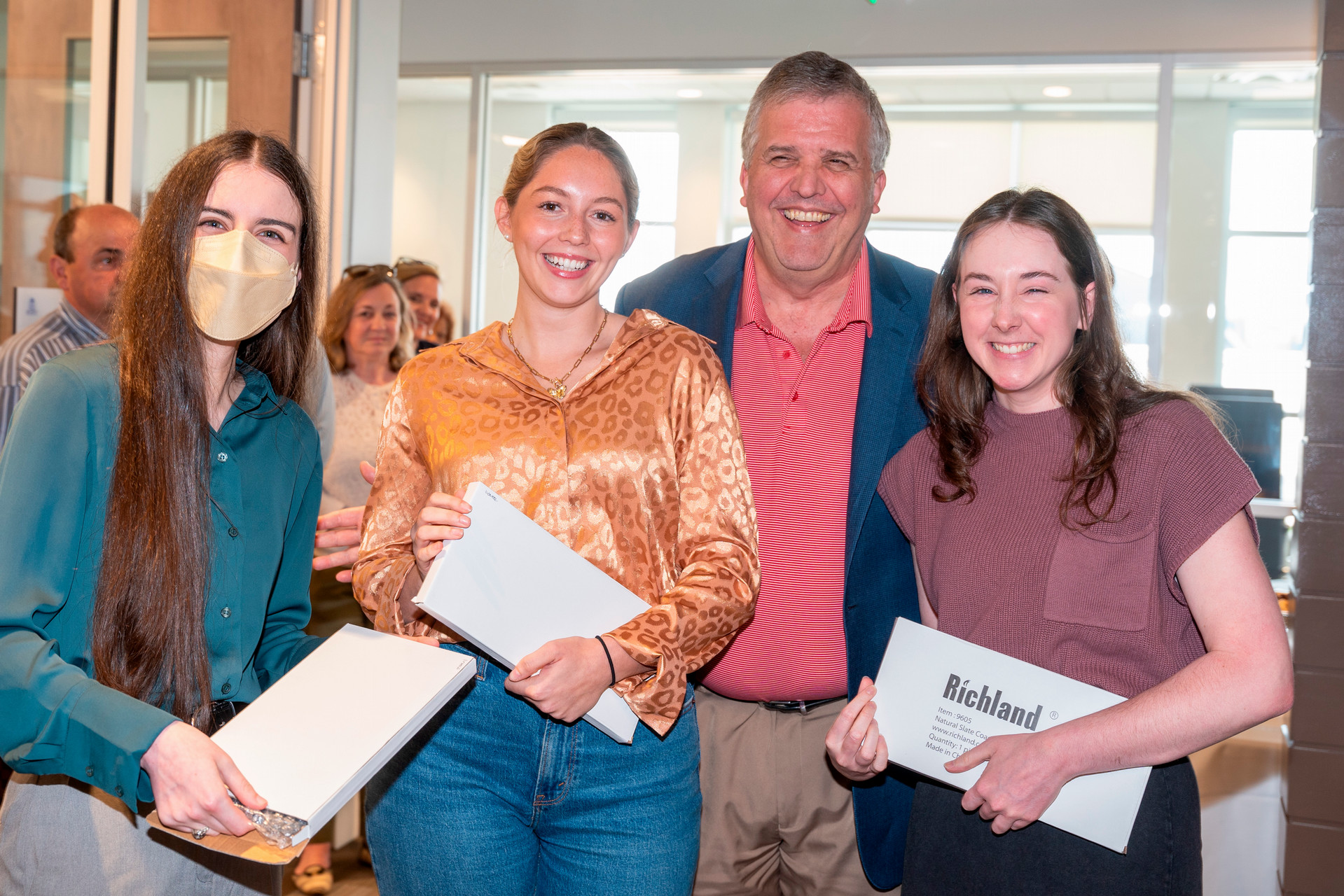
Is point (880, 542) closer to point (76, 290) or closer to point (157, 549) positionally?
point (157, 549)

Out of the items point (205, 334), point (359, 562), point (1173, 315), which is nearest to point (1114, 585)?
point (359, 562)

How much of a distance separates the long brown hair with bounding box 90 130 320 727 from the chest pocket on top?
1184mm

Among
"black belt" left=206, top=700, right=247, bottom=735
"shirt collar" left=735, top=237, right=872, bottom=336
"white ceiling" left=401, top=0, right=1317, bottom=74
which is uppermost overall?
"white ceiling" left=401, top=0, right=1317, bottom=74

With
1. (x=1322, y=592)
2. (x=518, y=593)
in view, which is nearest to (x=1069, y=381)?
(x=518, y=593)

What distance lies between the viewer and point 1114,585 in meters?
1.47

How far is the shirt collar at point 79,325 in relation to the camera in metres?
3.06

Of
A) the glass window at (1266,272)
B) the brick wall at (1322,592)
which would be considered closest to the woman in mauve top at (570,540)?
the brick wall at (1322,592)

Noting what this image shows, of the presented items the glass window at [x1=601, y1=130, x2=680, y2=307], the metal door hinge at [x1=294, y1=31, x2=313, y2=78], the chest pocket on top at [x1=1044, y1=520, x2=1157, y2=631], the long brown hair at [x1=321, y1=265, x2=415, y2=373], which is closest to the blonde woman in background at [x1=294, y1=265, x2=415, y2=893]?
the long brown hair at [x1=321, y1=265, x2=415, y2=373]

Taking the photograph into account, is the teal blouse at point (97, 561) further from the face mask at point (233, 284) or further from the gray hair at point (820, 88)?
the gray hair at point (820, 88)

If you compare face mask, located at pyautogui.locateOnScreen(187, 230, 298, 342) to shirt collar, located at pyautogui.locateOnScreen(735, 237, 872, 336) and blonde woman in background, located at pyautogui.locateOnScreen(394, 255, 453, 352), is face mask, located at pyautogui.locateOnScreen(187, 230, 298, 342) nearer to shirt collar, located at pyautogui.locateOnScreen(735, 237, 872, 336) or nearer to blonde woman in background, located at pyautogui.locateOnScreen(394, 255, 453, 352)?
shirt collar, located at pyautogui.locateOnScreen(735, 237, 872, 336)

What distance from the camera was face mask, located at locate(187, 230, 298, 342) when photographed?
56.2 inches

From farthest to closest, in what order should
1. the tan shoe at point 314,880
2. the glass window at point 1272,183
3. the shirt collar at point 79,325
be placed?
the glass window at point 1272,183
the tan shoe at point 314,880
the shirt collar at point 79,325

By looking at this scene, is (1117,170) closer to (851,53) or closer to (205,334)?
(851,53)

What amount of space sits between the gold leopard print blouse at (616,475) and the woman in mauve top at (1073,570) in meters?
0.32
